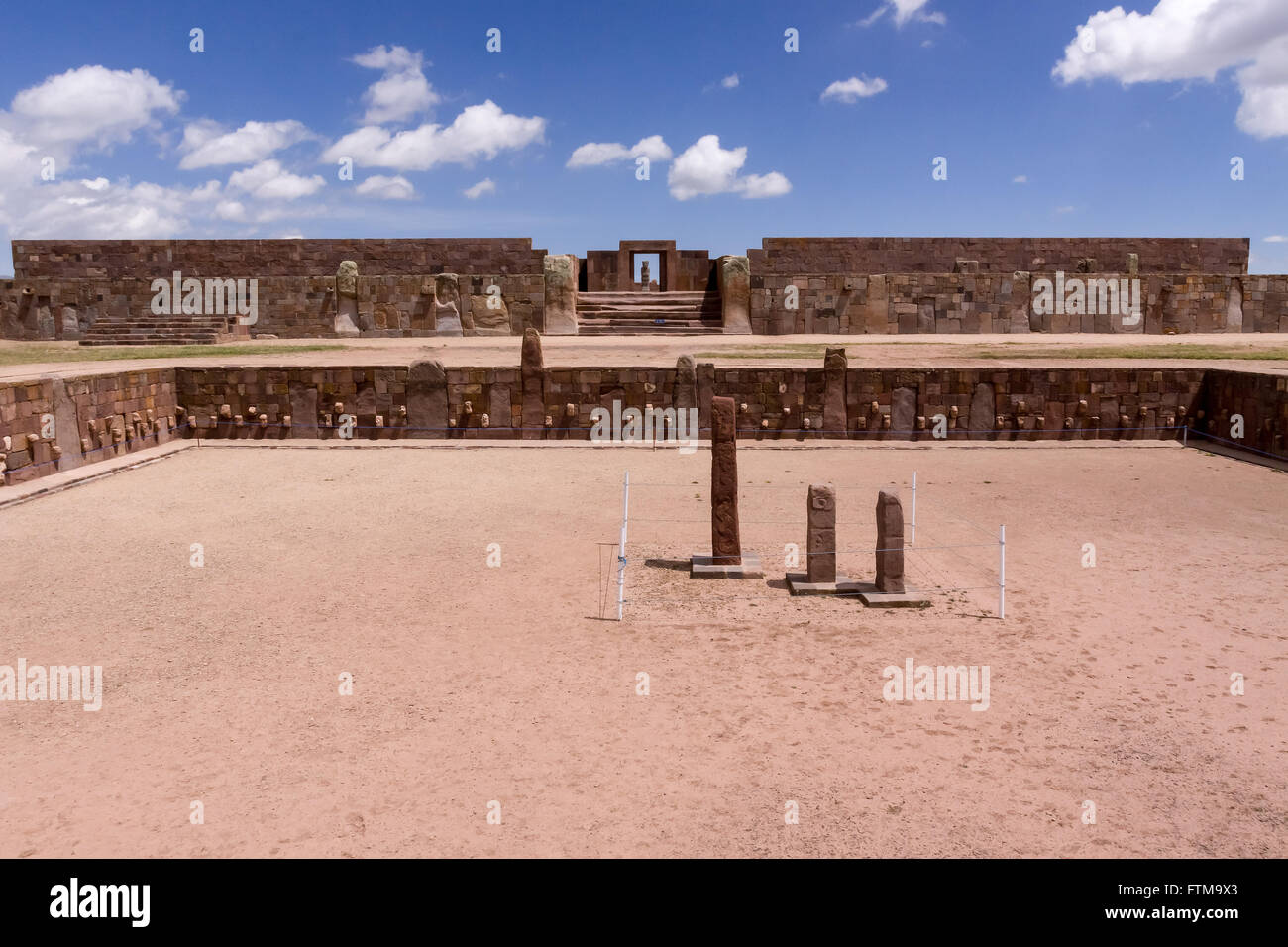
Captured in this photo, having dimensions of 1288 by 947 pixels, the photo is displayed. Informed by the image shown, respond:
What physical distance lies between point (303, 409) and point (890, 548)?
34.5 ft

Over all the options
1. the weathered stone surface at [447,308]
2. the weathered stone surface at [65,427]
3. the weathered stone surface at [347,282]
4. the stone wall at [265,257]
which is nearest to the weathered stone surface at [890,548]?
the weathered stone surface at [65,427]

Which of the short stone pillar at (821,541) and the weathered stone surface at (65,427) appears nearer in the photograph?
the short stone pillar at (821,541)

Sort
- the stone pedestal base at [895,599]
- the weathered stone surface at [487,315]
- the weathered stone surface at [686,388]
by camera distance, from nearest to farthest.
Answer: the stone pedestal base at [895,599]
the weathered stone surface at [686,388]
the weathered stone surface at [487,315]

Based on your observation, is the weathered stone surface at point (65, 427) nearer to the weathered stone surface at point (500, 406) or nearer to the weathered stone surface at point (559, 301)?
the weathered stone surface at point (500, 406)

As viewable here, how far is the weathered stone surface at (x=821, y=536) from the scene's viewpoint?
7094 millimetres

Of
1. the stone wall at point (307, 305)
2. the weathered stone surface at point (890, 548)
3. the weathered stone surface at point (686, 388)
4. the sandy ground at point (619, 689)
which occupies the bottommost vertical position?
the sandy ground at point (619, 689)

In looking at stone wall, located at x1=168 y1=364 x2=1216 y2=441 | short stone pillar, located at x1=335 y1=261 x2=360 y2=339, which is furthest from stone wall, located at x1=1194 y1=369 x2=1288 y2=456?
short stone pillar, located at x1=335 y1=261 x2=360 y2=339

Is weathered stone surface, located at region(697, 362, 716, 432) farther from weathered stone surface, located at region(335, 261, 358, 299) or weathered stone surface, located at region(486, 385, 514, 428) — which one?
weathered stone surface, located at region(335, 261, 358, 299)

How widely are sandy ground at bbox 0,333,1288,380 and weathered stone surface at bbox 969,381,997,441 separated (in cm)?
120

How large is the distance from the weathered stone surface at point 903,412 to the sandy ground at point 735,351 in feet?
5.38
